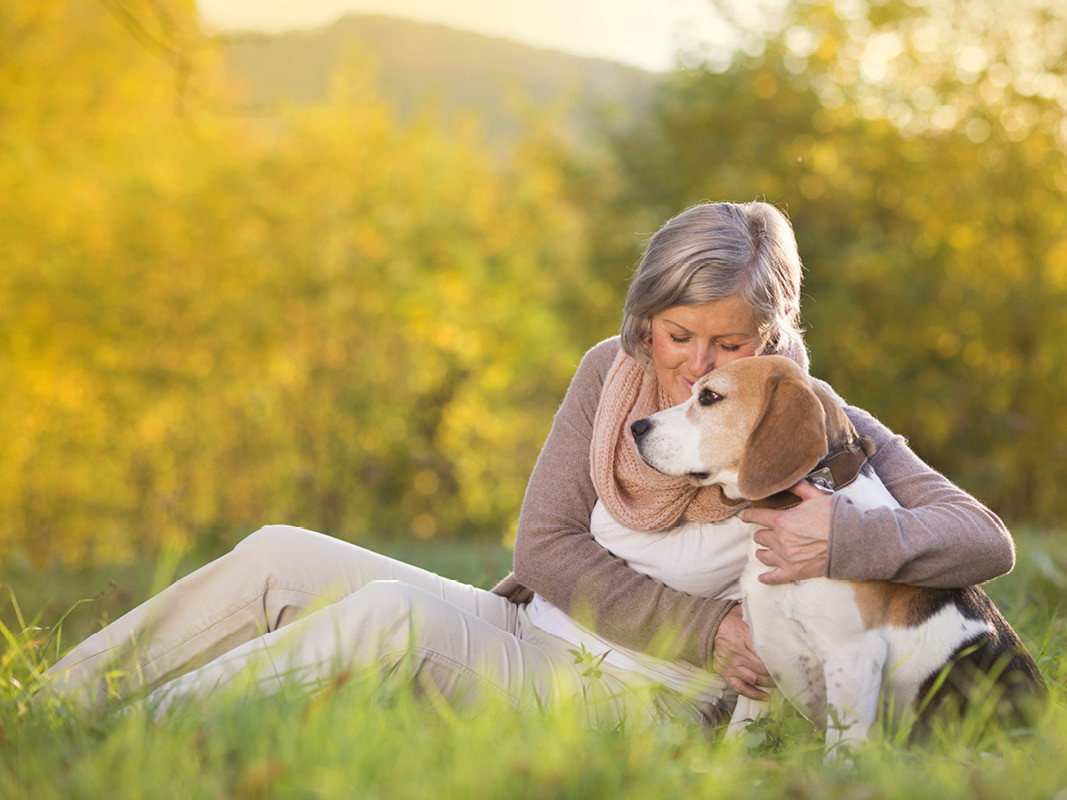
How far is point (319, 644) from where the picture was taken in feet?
7.84

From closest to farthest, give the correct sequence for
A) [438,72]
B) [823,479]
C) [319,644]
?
[319,644] < [823,479] < [438,72]

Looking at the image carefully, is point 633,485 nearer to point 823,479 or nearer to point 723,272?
point 823,479

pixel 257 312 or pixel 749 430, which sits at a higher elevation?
pixel 749 430

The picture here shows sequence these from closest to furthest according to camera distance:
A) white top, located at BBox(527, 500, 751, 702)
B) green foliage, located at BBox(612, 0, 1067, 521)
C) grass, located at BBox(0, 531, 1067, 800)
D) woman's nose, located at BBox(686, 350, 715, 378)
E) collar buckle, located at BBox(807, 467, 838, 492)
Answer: grass, located at BBox(0, 531, 1067, 800)
collar buckle, located at BBox(807, 467, 838, 492)
white top, located at BBox(527, 500, 751, 702)
woman's nose, located at BBox(686, 350, 715, 378)
green foliage, located at BBox(612, 0, 1067, 521)

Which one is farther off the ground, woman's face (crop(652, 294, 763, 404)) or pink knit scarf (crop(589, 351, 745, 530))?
woman's face (crop(652, 294, 763, 404))

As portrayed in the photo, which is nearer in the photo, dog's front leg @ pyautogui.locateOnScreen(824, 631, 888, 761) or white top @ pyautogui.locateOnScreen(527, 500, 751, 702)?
dog's front leg @ pyautogui.locateOnScreen(824, 631, 888, 761)

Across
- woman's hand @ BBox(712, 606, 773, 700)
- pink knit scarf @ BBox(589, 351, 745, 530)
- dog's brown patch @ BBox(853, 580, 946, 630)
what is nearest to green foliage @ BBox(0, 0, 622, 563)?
pink knit scarf @ BBox(589, 351, 745, 530)

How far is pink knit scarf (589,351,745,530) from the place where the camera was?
115 inches

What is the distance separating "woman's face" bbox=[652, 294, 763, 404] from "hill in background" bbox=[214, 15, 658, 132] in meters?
10.3

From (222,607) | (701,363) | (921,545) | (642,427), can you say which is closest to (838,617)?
(921,545)

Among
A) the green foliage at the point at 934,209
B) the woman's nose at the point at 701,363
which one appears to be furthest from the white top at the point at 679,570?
the green foliage at the point at 934,209

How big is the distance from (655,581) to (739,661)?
1.06ft

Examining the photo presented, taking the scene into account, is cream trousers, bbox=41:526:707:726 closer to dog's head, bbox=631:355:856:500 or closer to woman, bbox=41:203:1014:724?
woman, bbox=41:203:1014:724

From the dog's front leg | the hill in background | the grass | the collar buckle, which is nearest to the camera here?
the grass
